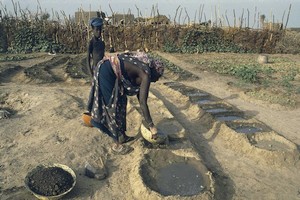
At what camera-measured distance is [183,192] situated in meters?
3.72

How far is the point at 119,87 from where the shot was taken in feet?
13.7

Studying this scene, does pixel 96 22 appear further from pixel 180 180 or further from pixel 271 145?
pixel 271 145

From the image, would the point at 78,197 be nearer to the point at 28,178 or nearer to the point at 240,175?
the point at 28,178

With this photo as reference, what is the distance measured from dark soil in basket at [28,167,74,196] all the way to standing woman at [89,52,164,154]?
984 millimetres

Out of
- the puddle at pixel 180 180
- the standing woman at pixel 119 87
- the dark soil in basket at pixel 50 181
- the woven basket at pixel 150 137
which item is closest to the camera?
the dark soil in basket at pixel 50 181

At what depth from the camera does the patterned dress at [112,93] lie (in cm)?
405

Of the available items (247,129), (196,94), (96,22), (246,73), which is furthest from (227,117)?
(246,73)

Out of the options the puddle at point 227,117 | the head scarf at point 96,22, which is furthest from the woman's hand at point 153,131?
the puddle at point 227,117

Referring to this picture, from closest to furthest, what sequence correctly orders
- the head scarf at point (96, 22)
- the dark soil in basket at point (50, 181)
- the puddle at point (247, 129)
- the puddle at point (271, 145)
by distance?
1. the dark soil in basket at point (50, 181)
2. the puddle at point (271, 145)
3. the head scarf at point (96, 22)
4. the puddle at point (247, 129)

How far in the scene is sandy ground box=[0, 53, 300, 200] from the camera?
3.79 meters

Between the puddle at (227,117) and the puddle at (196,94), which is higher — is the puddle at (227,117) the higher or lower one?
the lower one

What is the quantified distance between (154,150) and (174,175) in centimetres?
53

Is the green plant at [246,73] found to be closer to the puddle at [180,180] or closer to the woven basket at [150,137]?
the woven basket at [150,137]

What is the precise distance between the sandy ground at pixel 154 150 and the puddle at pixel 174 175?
0.01m
